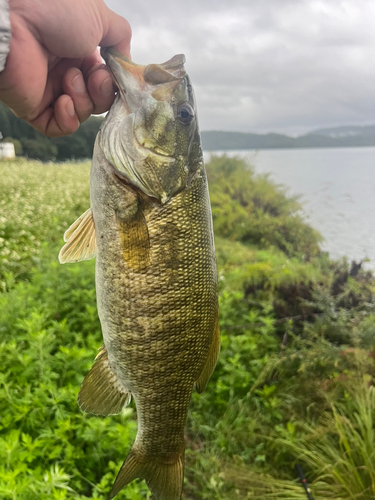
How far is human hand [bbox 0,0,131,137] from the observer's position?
4.33ft

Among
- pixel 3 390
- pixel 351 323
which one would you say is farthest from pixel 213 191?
pixel 3 390

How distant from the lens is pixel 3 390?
2463 mm

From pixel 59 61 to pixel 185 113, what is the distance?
697mm

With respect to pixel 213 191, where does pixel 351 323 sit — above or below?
below

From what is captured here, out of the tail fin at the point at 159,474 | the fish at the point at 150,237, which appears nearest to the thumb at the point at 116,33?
the fish at the point at 150,237

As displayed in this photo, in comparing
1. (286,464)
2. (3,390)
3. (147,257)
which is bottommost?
(286,464)

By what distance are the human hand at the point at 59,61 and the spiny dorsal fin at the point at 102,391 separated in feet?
3.65

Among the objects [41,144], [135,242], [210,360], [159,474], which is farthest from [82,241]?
[41,144]

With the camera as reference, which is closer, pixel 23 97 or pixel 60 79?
pixel 23 97

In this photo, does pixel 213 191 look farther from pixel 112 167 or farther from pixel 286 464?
pixel 112 167

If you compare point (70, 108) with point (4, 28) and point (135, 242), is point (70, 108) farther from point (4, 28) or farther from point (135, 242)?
point (135, 242)

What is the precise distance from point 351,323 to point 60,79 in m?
3.79

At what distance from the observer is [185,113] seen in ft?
4.73

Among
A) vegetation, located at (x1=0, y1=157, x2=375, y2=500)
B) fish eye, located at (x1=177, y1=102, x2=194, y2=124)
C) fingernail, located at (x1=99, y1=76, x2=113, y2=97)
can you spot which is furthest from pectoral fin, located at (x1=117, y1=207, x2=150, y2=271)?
vegetation, located at (x1=0, y1=157, x2=375, y2=500)
